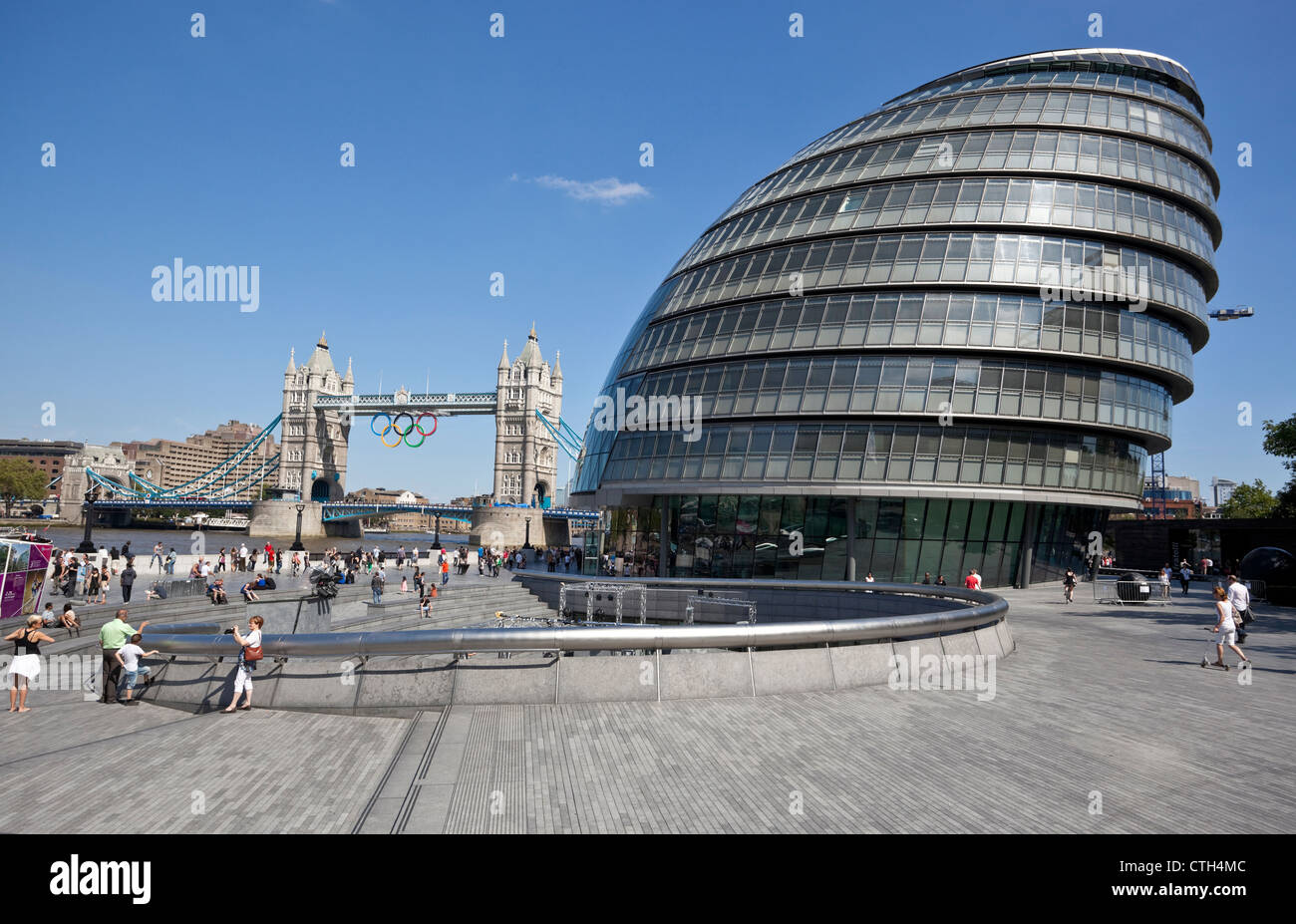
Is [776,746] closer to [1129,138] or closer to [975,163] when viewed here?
[975,163]

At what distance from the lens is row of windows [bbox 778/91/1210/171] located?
4088cm

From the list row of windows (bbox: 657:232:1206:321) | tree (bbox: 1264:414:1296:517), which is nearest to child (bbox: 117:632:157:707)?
row of windows (bbox: 657:232:1206:321)

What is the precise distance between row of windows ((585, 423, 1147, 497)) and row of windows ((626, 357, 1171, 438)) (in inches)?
37.8

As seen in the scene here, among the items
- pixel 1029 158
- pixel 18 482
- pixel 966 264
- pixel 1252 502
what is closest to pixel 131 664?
pixel 966 264

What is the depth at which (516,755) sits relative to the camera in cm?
892

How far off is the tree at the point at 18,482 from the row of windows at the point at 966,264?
19417 cm

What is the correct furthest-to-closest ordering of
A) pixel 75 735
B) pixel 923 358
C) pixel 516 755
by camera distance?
pixel 923 358 → pixel 75 735 → pixel 516 755

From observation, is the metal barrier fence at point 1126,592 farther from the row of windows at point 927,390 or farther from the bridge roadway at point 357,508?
the bridge roadway at point 357,508

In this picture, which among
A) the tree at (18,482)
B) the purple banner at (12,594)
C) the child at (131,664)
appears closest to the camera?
the child at (131,664)

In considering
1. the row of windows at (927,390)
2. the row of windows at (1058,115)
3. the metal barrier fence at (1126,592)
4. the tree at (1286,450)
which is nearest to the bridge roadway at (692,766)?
the metal barrier fence at (1126,592)

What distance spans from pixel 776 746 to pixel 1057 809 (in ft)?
9.97

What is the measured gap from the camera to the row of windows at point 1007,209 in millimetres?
37625

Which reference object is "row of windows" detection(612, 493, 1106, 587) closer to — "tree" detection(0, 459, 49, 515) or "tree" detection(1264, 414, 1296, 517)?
"tree" detection(1264, 414, 1296, 517)
